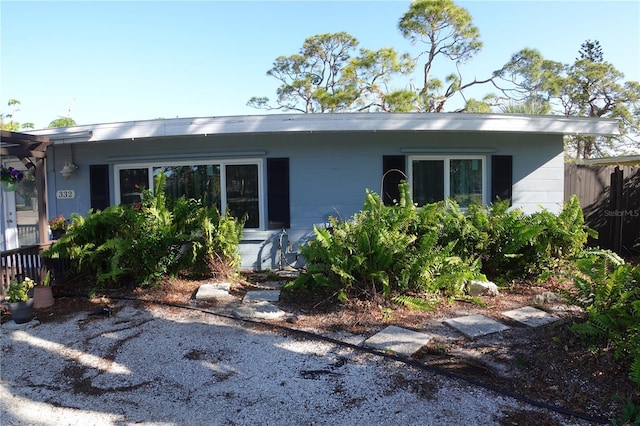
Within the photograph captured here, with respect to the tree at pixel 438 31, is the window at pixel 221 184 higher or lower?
lower

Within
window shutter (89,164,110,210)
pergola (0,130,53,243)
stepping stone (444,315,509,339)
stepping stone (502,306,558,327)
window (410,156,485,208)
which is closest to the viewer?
stepping stone (444,315,509,339)

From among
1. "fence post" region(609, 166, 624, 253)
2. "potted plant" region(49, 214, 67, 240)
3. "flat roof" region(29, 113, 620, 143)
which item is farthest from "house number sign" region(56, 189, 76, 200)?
"fence post" region(609, 166, 624, 253)

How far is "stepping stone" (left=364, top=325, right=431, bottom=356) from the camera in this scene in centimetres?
317

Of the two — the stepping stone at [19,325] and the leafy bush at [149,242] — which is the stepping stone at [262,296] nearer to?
the leafy bush at [149,242]

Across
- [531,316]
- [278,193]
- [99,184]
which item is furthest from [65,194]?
[531,316]

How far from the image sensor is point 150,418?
2324 millimetres

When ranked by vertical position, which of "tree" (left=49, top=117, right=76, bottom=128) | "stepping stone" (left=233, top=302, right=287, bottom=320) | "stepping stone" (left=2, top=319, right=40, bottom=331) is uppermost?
"tree" (left=49, top=117, right=76, bottom=128)

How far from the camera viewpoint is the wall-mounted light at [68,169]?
6.74 m

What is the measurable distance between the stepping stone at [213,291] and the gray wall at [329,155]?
136 centimetres

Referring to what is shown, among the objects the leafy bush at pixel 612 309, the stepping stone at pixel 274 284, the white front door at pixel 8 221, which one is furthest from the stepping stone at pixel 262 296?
the white front door at pixel 8 221

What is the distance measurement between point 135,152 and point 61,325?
345cm

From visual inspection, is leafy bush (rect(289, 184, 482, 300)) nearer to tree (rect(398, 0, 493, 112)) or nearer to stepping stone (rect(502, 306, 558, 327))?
stepping stone (rect(502, 306, 558, 327))

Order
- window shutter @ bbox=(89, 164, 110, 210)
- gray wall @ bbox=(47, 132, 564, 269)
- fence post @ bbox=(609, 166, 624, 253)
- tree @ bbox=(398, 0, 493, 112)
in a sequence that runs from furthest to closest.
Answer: tree @ bbox=(398, 0, 493, 112), fence post @ bbox=(609, 166, 624, 253), window shutter @ bbox=(89, 164, 110, 210), gray wall @ bbox=(47, 132, 564, 269)

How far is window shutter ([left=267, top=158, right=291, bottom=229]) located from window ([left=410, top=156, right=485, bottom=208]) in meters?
2.14
